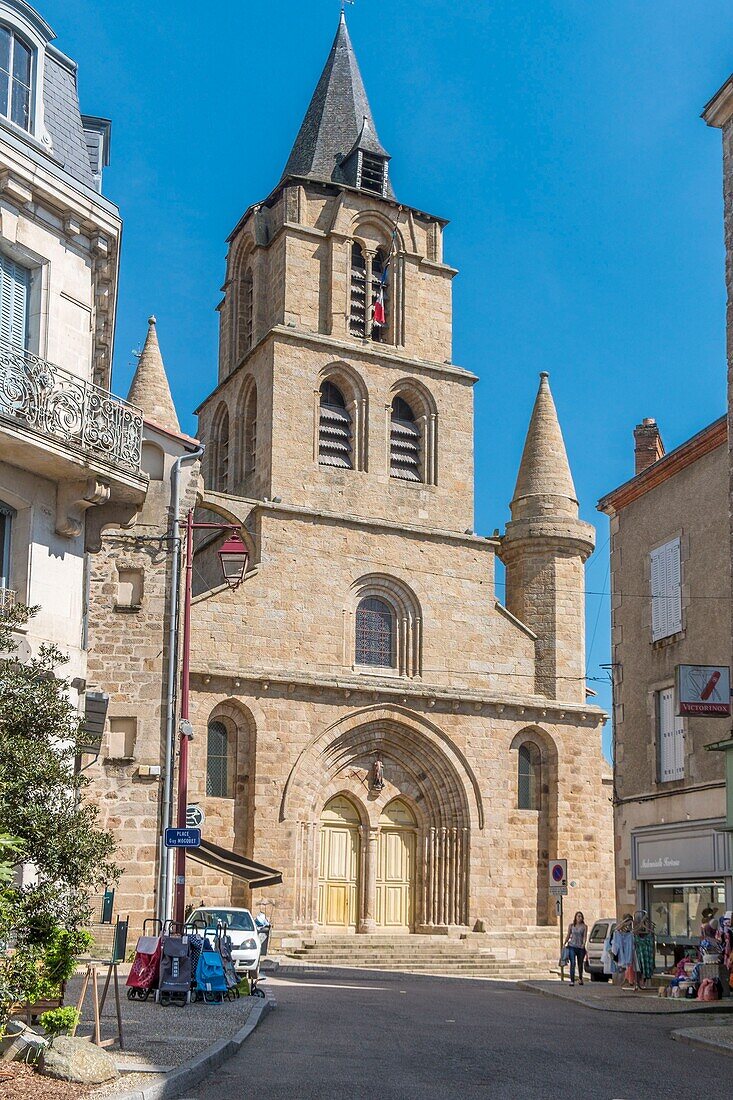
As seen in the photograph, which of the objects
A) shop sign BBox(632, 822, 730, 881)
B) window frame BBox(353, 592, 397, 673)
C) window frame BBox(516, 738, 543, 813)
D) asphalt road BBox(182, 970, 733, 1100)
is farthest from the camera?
window frame BBox(516, 738, 543, 813)

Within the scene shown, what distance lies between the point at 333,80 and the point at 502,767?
19.9 m

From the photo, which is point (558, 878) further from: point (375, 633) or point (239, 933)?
point (375, 633)

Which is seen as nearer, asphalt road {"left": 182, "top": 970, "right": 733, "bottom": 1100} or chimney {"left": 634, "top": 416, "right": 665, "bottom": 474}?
asphalt road {"left": 182, "top": 970, "right": 733, "bottom": 1100}

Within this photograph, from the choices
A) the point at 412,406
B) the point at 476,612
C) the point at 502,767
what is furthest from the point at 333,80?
the point at 502,767

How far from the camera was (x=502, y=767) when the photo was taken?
104 feet

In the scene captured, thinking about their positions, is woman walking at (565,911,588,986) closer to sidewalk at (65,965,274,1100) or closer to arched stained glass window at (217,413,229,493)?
sidewalk at (65,965,274,1100)

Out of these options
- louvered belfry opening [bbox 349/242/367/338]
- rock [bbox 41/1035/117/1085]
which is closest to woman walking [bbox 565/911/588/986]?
rock [bbox 41/1035/117/1085]

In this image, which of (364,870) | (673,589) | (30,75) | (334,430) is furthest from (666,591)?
(30,75)

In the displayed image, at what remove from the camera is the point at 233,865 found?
23.7 m

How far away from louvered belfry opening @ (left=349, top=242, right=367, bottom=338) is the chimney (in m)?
9.25

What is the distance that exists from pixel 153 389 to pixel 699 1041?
76.7 ft

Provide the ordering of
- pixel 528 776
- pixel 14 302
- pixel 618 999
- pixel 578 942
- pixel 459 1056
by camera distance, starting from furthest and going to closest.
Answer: pixel 528 776
pixel 578 942
pixel 618 999
pixel 14 302
pixel 459 1056

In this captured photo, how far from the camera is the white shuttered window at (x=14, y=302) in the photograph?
1473 centimetres

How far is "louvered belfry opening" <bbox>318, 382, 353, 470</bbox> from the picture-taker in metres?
33.1
